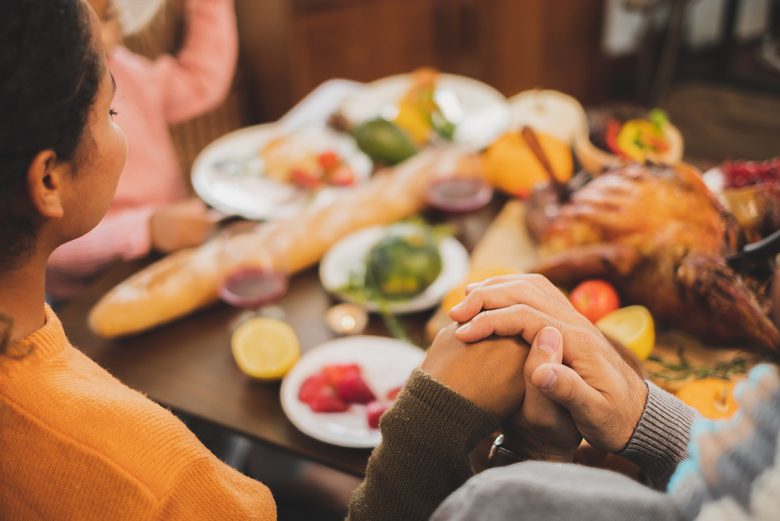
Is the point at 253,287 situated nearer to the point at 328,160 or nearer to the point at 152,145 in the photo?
the point at 328,160

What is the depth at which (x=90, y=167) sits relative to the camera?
896 mm

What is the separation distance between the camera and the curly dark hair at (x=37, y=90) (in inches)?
30.3


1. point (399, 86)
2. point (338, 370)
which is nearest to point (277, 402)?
point (338, 370)

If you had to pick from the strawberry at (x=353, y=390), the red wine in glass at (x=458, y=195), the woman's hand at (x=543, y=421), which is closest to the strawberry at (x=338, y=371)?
the strawberry at (x=353, y=390)

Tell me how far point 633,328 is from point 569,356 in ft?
1.14

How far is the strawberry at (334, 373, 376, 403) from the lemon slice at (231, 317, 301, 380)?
12 centimetres

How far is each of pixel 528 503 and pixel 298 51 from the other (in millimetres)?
2965

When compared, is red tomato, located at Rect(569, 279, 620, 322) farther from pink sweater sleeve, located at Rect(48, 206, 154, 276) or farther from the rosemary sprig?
pink sweater sleeve, located at Rect(48, 206, 154, 276)

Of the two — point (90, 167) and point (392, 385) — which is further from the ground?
point (90, 167)

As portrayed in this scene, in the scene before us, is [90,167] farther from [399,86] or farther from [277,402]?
[399,86]

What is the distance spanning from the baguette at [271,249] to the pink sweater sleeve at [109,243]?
0.29 metres

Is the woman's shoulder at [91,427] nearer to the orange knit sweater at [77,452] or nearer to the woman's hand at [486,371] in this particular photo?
the orange knit sweater at [77,452]

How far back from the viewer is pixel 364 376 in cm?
135

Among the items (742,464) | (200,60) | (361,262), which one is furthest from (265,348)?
(200,60)
